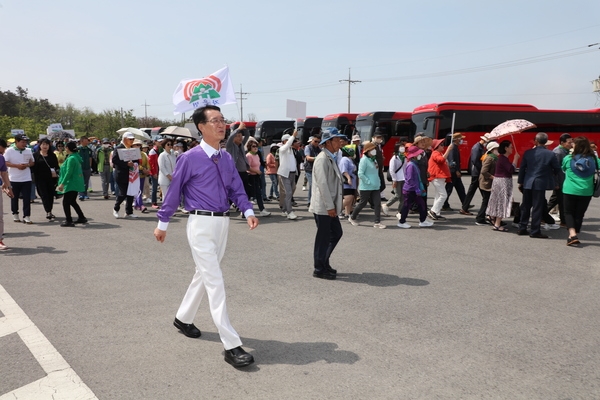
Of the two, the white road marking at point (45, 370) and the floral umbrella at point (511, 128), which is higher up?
the floral umbrella at point (511, 128)

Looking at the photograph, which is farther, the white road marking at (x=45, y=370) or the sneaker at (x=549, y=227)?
the sneaker at (x=549, y=227)

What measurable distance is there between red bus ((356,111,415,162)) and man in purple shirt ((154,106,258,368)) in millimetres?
23281

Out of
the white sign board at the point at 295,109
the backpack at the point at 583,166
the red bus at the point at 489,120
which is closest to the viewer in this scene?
the backpack at the point at 583,166

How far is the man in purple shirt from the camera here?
149 inches

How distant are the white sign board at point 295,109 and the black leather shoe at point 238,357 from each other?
9270 millimetres

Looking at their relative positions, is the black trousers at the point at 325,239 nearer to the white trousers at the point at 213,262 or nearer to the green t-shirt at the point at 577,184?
the white trousers at the point at 213,262

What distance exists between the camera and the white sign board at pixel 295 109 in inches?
491

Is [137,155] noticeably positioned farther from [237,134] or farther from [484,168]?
[484,168]

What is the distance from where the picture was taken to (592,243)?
8.41 meters

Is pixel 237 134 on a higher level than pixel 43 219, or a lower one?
higher

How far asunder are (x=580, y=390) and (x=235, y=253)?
207 inches

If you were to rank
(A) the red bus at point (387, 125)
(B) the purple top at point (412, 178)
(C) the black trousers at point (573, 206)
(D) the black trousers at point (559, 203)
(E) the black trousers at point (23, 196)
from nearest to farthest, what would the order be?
(C) the black trousers at point (573, 206)
(B) the purple top at point (412, 178)
(D) the black trousers at point (559, 203)
(E) the black trousers at point (23, 196)
(A) the red bus at point (387, 125)

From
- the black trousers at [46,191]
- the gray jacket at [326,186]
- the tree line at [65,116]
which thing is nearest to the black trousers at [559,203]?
the gray jacket at [326,186]

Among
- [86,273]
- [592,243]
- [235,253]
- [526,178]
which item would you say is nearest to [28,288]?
[86,273]
